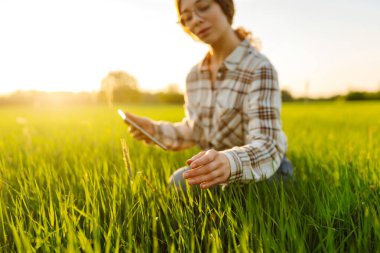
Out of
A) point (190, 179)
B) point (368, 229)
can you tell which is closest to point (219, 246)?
point (190, 179)

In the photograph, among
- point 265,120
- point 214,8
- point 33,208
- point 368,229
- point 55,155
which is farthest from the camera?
point 55,155

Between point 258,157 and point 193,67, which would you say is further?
point 193,67

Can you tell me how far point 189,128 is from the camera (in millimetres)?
2646

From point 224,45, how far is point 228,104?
13.9 inches

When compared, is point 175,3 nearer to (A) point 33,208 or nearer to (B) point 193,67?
(B) point 193,67

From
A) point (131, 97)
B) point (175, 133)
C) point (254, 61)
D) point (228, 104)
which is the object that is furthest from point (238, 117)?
point (131, 97)

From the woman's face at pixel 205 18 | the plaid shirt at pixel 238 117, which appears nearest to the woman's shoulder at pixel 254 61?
the plaid shirt at pixel 238 117

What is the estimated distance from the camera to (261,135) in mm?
1834

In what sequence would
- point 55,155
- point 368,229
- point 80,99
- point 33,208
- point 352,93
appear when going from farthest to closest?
point 352,93, point 80,99, point 55,155, point 33,208, point 368,229

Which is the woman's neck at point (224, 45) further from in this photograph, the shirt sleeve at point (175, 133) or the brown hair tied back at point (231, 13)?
the shirt sleeve at point (175, 133)

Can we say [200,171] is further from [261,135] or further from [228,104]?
[228,104]

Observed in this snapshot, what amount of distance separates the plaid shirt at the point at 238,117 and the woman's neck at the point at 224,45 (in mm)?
55

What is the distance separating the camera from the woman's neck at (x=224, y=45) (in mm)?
2211

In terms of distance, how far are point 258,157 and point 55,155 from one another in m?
1.92
